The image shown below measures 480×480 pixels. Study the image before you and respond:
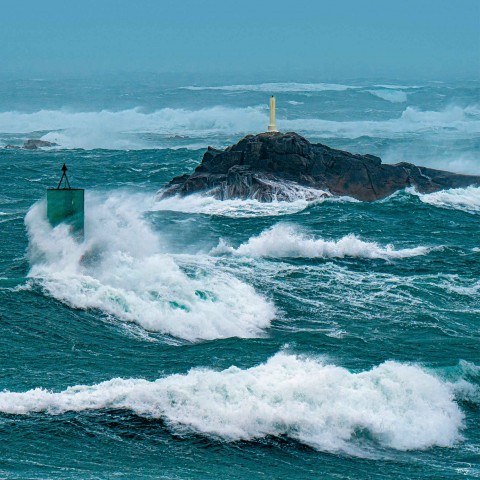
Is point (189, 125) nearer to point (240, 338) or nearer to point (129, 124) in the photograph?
point (129, 124)

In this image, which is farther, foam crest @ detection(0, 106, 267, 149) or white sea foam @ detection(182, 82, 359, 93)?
white sea foam @ detection(182, 82, 359, 93)

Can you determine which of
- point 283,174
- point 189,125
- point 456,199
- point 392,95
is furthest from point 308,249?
point 392,95

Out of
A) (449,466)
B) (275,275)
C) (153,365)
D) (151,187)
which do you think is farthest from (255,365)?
(151,187)

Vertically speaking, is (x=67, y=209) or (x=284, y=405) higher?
(x=67, y=209)

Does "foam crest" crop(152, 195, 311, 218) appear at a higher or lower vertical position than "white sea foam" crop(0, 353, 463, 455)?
higher

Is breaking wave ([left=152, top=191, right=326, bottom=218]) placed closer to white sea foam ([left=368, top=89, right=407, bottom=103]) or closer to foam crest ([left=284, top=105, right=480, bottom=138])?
foam crest ([left=284, top=105, right=480, bottom=138])

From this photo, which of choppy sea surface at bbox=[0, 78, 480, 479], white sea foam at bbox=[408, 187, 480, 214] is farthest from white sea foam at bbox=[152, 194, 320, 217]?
white sea foam at bbox=[408, 187, 480, 214]

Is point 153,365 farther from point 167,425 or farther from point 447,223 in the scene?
point 447,223
